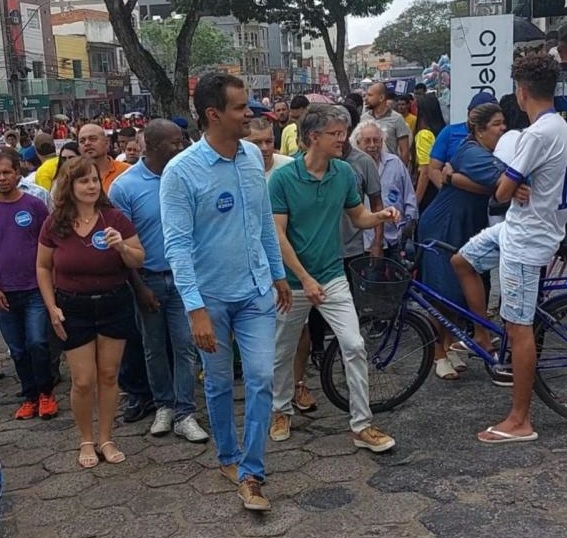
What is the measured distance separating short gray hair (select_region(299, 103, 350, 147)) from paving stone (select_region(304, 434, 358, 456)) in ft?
5.32

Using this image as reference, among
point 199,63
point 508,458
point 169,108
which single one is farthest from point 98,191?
point 199,63

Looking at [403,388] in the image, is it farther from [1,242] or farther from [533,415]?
[1,242]

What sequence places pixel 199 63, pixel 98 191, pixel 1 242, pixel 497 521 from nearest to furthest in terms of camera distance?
pixel 497 521 → pixel 98 191 → pixel 1 242 → pixel 199 63

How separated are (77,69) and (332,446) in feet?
207

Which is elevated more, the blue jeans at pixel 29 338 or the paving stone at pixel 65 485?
the blue jeans at pixel 29 338

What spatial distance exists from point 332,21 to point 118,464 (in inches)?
1337

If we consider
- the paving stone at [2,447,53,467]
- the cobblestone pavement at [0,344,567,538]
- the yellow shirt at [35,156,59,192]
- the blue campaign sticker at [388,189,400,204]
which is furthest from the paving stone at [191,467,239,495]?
the yellow shirt at [35,156,59,192]

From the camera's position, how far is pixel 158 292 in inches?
183

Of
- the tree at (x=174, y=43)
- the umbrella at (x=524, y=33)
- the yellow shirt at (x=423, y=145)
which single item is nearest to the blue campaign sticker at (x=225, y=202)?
the yellow shirt at (x=423, y=145)

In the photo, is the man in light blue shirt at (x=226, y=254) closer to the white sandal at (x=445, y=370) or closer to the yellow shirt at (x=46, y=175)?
the white sandal at (x=445, y=370)

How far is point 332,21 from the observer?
118ft

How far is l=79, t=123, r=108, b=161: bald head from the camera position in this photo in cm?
543

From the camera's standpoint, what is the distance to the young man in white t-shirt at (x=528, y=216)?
3903mm

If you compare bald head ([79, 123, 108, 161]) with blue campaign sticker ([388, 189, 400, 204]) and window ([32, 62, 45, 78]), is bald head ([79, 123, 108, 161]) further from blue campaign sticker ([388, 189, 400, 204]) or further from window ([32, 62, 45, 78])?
window ([32, 62, 45, 78])
